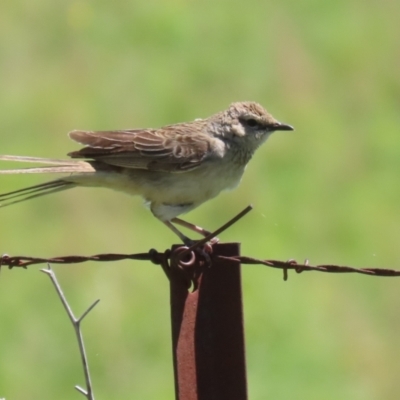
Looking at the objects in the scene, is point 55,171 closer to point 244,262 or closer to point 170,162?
point 170,162

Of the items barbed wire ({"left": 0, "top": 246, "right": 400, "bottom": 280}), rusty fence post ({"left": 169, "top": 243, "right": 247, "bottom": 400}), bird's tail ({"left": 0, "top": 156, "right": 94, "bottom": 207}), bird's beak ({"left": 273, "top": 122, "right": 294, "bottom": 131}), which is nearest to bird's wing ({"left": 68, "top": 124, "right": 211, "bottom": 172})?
bird's tail ({"left": 0, "top": 156, "right": 94, "bottom": 207})

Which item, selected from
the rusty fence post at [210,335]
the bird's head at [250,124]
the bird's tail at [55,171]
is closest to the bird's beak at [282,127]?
the bird's head at [250,124]

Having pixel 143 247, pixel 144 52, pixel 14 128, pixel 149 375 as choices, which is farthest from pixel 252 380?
pixel 144 52

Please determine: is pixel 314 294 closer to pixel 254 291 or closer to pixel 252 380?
pixel 254 291

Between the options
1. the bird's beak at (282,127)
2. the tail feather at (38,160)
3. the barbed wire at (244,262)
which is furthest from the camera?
the bird's beak at (282,127)

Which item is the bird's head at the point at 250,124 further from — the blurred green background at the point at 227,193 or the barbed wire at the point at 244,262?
the blurred green background at the point at 227,193

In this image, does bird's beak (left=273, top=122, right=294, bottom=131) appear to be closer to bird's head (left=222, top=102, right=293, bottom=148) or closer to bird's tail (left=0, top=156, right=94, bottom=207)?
bird's head (left=222, top=102, right=293, bottom=148)

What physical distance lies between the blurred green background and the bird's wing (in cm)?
379

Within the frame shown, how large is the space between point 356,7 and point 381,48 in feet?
4.76

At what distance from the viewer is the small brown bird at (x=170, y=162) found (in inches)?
295

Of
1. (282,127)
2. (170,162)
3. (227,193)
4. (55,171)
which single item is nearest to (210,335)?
(55,171)

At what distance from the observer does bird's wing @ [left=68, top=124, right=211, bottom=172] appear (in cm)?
752

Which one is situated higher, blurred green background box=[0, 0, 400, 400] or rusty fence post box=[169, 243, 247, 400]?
blurred green background box=[0, 0, 400, 400]

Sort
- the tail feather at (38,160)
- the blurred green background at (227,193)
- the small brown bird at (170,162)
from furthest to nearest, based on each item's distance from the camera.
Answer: the blurred green background at (227,193) → the small brown bird at (170,162) → the tail feather at (38,160)
